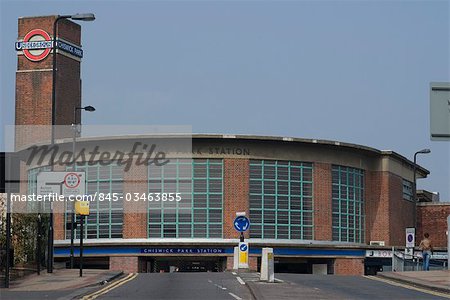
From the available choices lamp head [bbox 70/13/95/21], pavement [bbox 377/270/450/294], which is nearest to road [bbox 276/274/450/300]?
pavement [bbox 377/270/450/294]

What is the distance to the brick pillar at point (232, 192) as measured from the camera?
63.9 m

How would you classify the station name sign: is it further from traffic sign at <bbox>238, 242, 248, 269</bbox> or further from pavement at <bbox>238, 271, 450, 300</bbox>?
pavement at <bbox>238, 271, 450, 300</bbox>

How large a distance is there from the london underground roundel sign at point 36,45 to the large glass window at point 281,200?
31.1m

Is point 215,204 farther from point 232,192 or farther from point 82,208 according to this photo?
point 82,208

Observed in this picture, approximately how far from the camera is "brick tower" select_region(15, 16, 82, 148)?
281 ft

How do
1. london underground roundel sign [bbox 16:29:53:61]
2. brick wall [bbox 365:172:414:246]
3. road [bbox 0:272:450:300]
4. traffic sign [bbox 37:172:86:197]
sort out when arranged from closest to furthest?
road [bbox 0:272:450:300], traffic sign [bbox 37:172:86:197], brick wall [bbox 365:172:414:246], london underground roundel sign [bbox 16:29:53:61]

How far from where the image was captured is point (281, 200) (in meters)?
64.9

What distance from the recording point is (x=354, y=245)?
67688mm

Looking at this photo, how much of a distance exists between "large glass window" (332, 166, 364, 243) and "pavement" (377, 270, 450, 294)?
32512mm

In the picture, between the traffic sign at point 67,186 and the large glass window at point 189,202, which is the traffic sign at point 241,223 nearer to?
the traffic sign at point 67,186

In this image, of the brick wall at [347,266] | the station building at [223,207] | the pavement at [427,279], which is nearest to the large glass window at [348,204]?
the station building at [223,207]

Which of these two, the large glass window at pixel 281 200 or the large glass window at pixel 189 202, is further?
the large glass window at pixel 281 200

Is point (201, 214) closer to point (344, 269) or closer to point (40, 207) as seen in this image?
point (344, 269)

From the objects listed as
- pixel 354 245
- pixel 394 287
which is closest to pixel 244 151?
pixel 354 245
